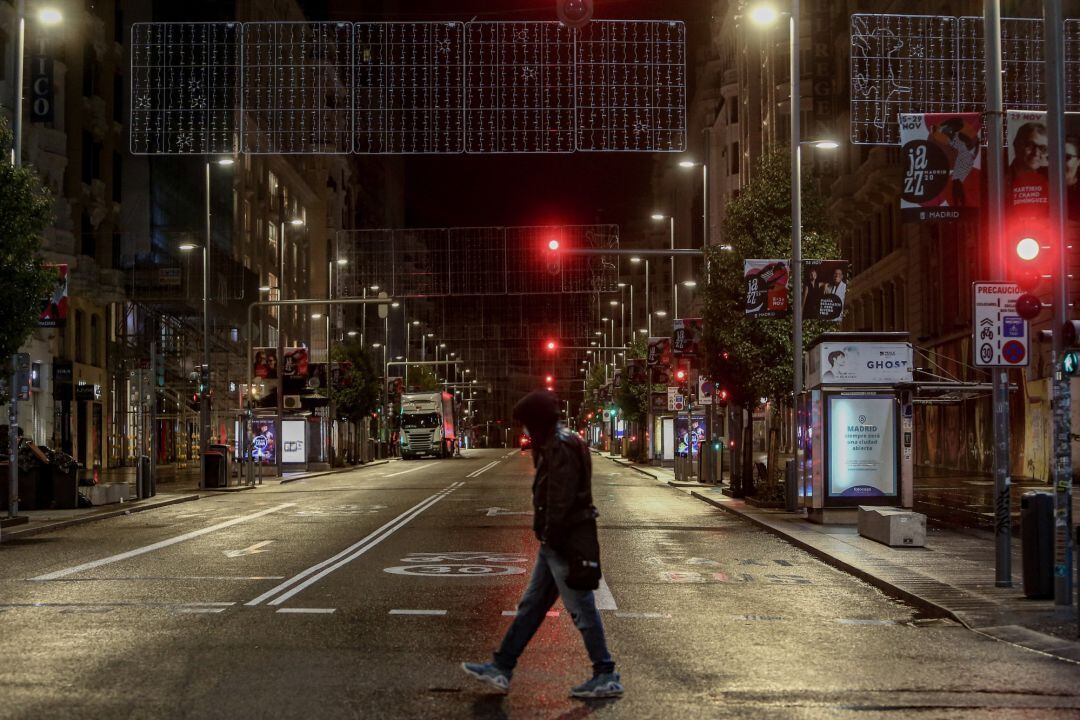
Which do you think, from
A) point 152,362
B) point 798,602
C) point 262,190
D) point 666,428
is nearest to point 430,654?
point 798,602

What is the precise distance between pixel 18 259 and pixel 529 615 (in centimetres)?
1729

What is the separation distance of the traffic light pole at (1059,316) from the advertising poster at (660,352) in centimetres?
4104

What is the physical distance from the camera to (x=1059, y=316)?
12.7 m

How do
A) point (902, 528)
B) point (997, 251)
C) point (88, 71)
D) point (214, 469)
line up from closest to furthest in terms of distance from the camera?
point (997, 251)
point (902, 528)
point (214, 469)
point (88, 71)

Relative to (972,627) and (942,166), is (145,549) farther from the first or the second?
(972,627)

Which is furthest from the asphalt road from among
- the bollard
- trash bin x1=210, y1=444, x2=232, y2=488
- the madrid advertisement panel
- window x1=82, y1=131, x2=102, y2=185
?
window x1=82, y1=131, x2=102, y2=185

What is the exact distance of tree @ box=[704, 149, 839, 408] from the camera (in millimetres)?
31562

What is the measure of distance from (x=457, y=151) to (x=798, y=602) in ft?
45.3

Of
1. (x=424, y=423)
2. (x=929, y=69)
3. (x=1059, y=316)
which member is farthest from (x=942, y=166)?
(x=424, y=423)

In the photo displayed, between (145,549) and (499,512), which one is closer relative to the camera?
(145,549)

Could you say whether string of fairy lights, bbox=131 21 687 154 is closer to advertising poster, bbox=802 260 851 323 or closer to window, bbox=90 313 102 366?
advertising poster, bbox=802 260 851 323

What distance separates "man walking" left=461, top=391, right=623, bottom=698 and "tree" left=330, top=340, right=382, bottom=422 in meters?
64.1

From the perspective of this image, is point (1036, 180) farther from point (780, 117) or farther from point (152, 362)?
point (780, 117)

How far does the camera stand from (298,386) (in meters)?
56.0
